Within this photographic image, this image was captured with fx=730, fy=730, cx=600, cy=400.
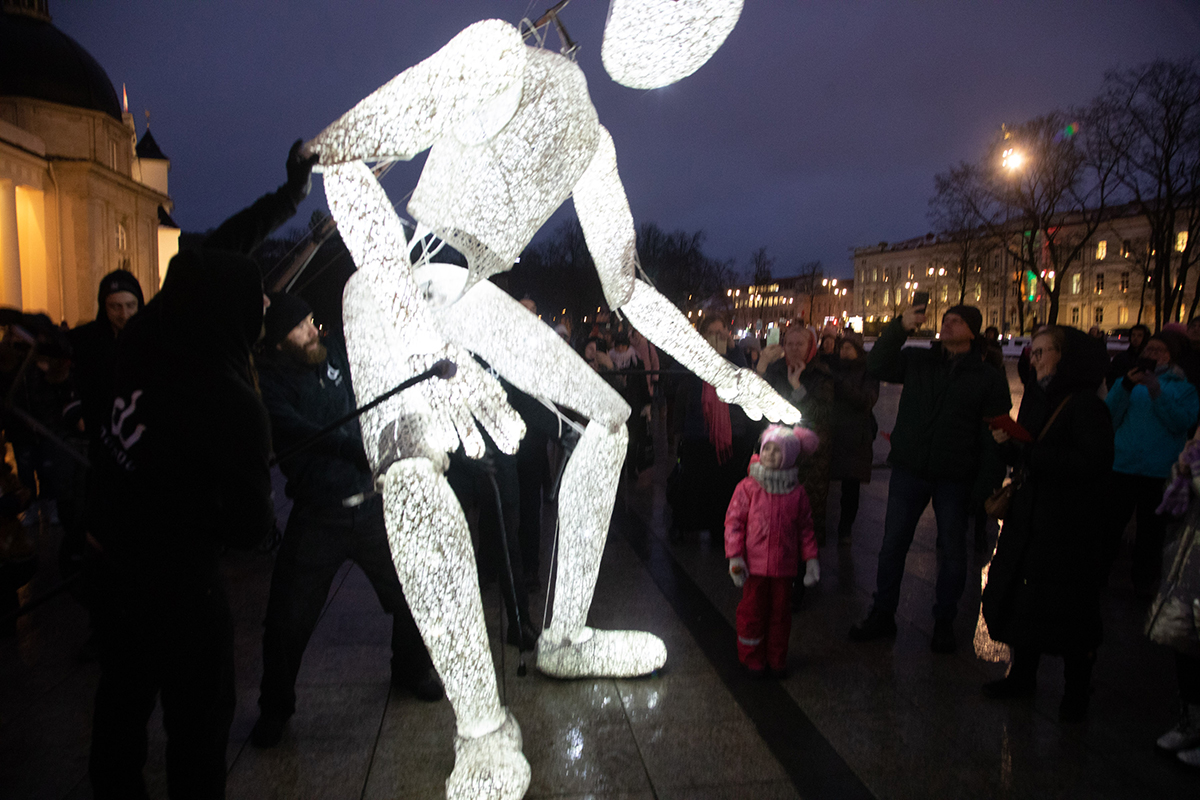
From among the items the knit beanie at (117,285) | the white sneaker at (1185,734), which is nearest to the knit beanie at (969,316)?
the white sneaker at (1185,734)

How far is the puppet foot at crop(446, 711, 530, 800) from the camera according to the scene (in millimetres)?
2127

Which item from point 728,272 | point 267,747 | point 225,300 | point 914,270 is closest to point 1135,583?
point 267,747

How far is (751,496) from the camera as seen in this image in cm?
328

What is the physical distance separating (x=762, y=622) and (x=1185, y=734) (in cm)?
153

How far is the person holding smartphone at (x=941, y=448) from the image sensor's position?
3578mm

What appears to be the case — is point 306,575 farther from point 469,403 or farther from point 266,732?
point 469,403

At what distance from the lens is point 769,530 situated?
317cm

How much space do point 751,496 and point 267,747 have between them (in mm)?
2149

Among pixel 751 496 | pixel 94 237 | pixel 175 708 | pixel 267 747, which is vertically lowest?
pixel 267 747

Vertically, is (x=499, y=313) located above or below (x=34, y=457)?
above

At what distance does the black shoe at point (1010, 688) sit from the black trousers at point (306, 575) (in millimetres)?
2400

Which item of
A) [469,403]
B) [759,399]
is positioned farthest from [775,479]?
[469,403]

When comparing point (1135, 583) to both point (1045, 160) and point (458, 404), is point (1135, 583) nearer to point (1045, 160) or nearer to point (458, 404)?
point (458, 404)

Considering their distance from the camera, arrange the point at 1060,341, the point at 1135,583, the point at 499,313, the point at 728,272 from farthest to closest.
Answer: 1. the point at 728,272
2. the point at 1135,583
3. the point at 1060,341
4. the point at 499,313
